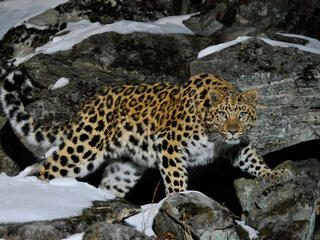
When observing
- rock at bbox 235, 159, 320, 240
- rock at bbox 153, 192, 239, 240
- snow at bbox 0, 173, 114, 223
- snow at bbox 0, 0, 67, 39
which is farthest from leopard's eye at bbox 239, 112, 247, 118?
snow at bbox 0, 0, 67, 39

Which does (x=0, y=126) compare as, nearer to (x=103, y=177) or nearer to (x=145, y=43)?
(x=103, y=177)

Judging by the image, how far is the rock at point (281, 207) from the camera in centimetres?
707

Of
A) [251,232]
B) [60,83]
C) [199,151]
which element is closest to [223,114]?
[199,151]

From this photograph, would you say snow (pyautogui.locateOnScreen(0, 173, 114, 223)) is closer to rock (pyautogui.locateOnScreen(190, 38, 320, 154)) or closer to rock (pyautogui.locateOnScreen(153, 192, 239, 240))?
rock (pyautogui.locateOnScreen(153, 192, 239, 240))

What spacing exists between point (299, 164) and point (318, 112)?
105cm

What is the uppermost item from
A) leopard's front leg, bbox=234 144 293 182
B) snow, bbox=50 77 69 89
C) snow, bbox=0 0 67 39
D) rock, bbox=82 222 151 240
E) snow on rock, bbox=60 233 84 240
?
snow, bbox=0 0 67 39

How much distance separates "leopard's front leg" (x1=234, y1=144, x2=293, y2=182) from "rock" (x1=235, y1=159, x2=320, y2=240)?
0.49 feet

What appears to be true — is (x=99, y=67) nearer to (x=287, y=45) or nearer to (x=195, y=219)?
(x=287, y=45)

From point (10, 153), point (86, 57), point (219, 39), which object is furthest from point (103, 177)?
point (219, 39)

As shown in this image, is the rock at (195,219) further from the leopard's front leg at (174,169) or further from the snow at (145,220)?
the leopard's front leg at (174,169)

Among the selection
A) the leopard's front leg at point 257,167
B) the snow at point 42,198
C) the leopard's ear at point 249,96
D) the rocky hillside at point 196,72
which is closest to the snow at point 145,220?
the rocky hillside at point 196,72

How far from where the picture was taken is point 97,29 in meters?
12.2

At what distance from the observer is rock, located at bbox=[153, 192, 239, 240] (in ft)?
20.4

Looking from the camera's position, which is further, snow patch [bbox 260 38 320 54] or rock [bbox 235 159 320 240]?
snow patch [bbox 260 38 320 54]
